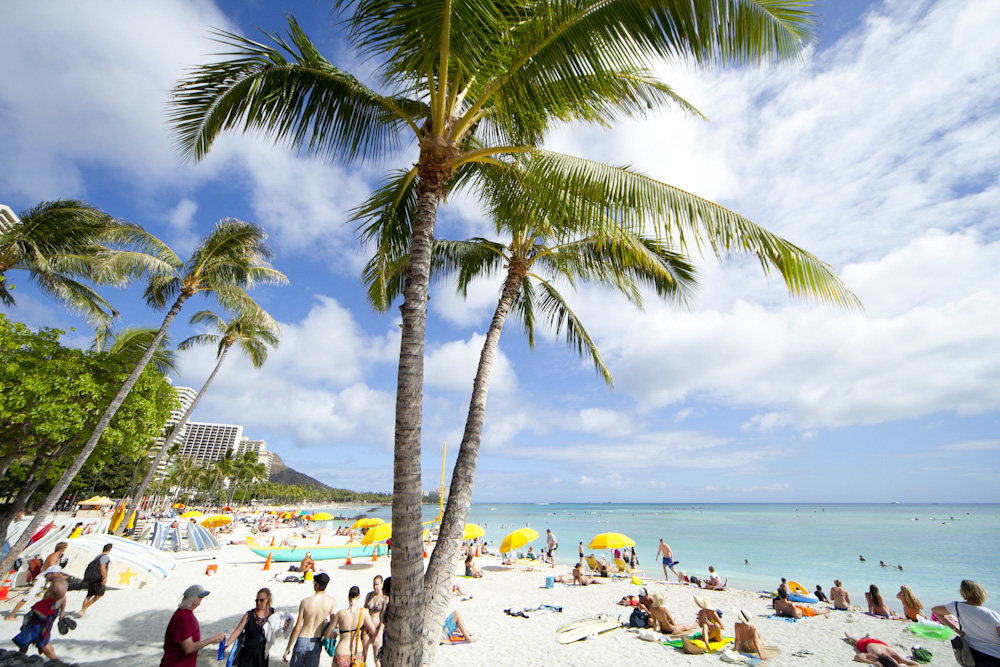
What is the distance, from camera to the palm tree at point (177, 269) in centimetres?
1044

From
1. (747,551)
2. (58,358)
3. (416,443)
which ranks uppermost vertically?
(58,358)

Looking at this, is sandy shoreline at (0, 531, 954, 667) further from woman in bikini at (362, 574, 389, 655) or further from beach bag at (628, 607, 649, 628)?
woman in bikini at (362, 574, 389, 655)

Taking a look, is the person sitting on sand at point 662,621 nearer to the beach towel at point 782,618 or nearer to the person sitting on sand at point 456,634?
the beach towel at point 782,618

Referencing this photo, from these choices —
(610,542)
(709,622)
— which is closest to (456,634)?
(709,622)

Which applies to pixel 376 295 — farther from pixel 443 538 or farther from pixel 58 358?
pixel 58 358

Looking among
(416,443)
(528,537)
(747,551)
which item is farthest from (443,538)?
(747,551)

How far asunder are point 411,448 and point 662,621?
27.4 feet

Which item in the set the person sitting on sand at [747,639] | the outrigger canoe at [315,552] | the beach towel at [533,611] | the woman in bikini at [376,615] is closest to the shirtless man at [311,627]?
the woman in bikini at [376,615]

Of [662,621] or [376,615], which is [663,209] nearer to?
[376,615]

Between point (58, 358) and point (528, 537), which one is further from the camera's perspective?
point (528, 537)

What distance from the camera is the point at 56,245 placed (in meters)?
10.6

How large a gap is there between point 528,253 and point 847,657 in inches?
351

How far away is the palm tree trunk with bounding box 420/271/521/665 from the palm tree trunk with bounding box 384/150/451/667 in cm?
83

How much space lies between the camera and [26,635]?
17.8 ft
